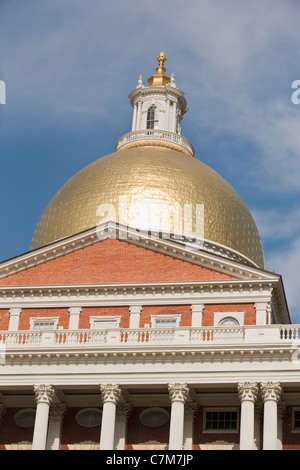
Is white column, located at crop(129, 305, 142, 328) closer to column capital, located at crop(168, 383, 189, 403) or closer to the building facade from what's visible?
the building facade

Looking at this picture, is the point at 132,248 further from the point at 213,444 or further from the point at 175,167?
the point at 213,444

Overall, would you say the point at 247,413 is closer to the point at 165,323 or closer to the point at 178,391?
the point at 178,391

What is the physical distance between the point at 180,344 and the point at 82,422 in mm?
5643

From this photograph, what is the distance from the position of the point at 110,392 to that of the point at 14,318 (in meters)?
7.95

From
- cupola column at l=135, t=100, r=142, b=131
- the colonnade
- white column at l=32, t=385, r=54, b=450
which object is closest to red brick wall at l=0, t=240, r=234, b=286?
the colonnade

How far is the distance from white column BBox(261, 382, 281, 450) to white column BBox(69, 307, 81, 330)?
991 centimetres

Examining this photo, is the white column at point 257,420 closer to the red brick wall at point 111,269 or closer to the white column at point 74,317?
the red brick wall at point 111,269

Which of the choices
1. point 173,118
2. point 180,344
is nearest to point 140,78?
point 173,118

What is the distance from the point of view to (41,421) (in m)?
44.5

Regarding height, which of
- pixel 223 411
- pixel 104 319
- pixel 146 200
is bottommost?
pixel 223 411

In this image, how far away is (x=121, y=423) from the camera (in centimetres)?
4591

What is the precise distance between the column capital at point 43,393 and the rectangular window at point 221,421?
6.38 metres

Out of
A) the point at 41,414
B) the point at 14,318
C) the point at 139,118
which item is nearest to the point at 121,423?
the point at 41,414

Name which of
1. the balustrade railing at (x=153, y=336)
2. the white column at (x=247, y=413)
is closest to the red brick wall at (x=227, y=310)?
the balustrade railing at (x=153, y=336)
